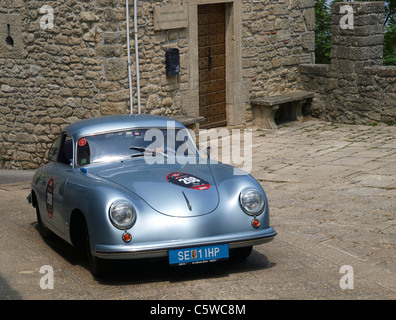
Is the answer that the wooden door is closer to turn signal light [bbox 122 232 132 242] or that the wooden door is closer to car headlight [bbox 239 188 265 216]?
car headlight [bbox 239 188 265 216]

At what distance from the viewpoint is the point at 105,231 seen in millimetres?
5812

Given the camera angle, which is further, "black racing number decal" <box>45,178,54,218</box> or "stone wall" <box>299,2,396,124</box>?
"stone wall" <box>299,2,396,124</box>

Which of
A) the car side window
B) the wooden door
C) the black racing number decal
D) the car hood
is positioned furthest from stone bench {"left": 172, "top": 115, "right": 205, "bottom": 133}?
the car hood

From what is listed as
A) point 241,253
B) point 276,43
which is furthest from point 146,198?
point 276,43

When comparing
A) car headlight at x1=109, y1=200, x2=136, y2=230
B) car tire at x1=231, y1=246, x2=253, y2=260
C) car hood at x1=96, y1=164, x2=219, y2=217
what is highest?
car hood at x1=96, y1=164, x2=219, y2=217

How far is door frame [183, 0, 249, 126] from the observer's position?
502 inches

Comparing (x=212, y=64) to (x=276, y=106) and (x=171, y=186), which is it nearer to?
(x=276, y=106)

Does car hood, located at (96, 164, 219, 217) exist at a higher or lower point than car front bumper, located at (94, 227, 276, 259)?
higher

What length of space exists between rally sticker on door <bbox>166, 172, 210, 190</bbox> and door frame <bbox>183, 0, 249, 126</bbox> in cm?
642

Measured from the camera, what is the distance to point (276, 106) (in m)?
13.9

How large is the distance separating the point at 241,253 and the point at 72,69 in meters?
6.01

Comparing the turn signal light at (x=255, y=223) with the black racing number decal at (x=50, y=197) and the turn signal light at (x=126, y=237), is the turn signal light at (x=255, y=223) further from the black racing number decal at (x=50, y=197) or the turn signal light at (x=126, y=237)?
the black racing number decal at (x=50, y=197)

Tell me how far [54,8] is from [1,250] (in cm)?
549

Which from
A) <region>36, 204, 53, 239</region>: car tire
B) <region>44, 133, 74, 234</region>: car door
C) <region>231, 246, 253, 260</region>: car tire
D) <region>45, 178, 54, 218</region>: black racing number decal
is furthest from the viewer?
<region>36, 204, 53, 239</region>: car tire
